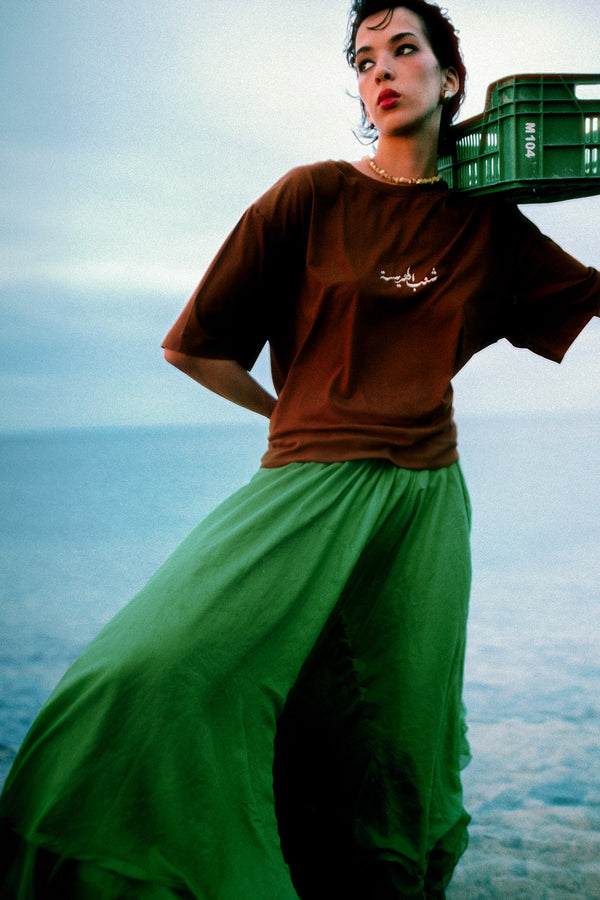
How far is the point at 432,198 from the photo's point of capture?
1.63 meters

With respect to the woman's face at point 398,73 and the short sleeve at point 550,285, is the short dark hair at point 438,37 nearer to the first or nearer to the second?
the woman's face at point 398,73

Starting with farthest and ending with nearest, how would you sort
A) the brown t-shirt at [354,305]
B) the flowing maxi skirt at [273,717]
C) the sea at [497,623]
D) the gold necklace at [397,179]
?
the sea at [497,623] → the gold necklace at [397,179] → the brown t-shirt at [354,305] → the flowing maxi skirt at [273,717]

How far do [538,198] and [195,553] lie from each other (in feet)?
3.20

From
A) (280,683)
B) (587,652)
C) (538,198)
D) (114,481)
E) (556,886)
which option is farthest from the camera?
(114,481)

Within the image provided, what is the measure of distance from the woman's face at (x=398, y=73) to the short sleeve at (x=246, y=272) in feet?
0.72

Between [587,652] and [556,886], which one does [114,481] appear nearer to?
[587,652]

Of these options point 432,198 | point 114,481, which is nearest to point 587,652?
point 432,198

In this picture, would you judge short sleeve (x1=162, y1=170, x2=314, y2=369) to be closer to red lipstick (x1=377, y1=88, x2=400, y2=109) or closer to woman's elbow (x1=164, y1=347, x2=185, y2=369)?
woman's elbow (x1=164, y1=347, x2=185, y2=369)

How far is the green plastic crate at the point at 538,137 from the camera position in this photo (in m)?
1.55

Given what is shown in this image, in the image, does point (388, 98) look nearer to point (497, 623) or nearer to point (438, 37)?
point (438, 37)

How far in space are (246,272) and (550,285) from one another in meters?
0.63

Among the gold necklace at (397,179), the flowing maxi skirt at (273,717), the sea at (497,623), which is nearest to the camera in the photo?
the flowing maxi skirt at (273,717)

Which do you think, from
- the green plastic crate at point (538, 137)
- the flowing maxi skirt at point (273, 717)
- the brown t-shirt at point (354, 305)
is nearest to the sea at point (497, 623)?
the flowing maxi skirt at point (273, 717)

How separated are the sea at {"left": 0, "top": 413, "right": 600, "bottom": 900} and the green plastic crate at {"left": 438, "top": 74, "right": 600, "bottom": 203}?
60.8 inches
